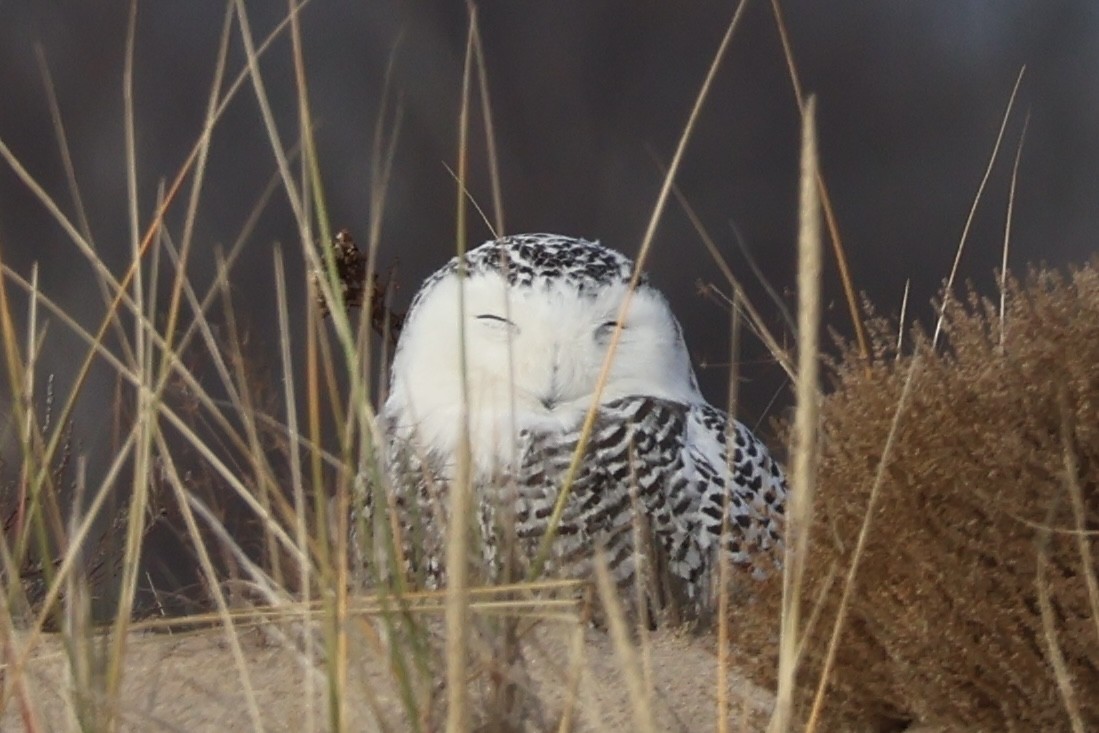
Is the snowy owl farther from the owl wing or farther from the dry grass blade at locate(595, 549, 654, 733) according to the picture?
the dry grass blade at locate(595, 549, 654, 733)

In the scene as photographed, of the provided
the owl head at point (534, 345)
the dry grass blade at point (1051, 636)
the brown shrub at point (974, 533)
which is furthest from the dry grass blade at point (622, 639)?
the owl head at point (534, 345)

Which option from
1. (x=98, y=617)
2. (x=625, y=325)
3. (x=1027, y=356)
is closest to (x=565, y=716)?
(x=1027, y=356)

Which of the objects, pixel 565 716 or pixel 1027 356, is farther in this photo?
pixel 1027 356

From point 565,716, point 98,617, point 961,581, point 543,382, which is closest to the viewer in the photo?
point 565,716

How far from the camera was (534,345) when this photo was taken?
202cm

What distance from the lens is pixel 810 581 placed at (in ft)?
5.24

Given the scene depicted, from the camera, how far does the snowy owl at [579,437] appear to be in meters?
2.00

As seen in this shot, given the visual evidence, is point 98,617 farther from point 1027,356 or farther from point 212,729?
point 1027,356

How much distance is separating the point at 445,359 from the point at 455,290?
0.31 feet

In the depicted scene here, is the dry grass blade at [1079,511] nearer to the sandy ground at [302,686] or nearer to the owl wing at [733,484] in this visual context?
the sandy ground at [302,686]

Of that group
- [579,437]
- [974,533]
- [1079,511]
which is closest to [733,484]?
[579,437]

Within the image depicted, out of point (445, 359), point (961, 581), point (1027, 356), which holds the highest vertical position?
point (445, 359)

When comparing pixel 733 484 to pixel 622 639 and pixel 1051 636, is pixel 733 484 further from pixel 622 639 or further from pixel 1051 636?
pixel 622 639

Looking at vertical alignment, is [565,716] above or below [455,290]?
below
